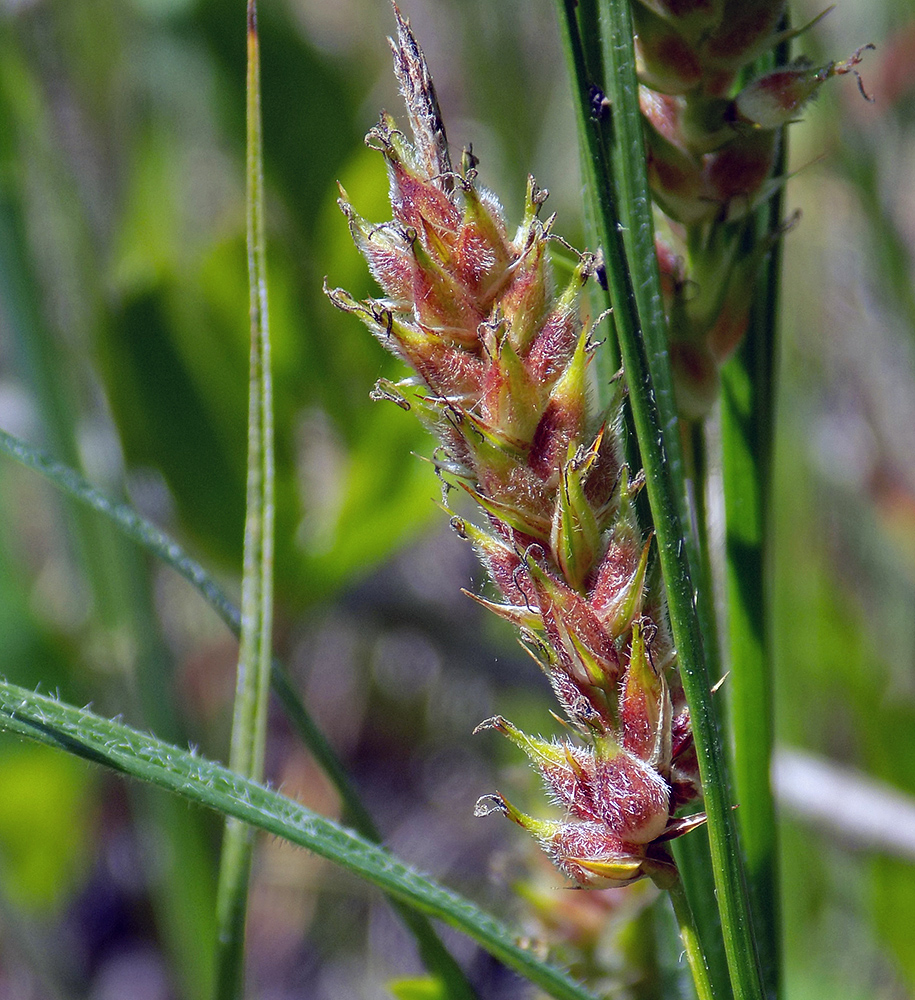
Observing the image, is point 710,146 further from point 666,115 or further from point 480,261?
point 480,261

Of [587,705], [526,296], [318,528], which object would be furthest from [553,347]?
[318,528]

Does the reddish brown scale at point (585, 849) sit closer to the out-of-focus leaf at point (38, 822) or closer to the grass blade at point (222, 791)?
the grass blade at point (222, 791)

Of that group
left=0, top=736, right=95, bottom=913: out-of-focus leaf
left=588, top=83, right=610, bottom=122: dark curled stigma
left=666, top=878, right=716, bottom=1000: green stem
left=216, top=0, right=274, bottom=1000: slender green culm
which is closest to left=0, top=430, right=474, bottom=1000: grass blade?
left=216, top=0, right=274, bottom=1000: slender green culm

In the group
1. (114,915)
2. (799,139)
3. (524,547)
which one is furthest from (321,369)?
(799,139)

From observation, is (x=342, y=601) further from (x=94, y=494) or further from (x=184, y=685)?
(x=94, y=494)

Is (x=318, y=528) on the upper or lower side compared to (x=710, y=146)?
lower

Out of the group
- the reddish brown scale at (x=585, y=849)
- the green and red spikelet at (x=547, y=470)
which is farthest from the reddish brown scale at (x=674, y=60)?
the reddish brown scale at (x=585, y=849)

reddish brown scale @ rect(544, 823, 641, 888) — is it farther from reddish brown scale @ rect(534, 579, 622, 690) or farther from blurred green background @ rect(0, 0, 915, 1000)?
blurred green background @ rect(0, 0, 915, 1000)
